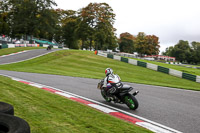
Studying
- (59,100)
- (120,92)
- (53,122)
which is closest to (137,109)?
(120,92)

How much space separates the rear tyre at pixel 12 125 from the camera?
11.0 ft

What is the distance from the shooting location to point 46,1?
59.8 m

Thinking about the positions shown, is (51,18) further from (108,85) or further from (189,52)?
(189,52)

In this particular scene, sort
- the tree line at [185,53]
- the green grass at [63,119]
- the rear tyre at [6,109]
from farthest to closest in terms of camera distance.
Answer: the tree line at [185,53] < the green grass at [63,119] < the rear tyre at [6,109]

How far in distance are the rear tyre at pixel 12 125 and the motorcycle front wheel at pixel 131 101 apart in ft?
14.8

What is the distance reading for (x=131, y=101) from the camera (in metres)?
7.45

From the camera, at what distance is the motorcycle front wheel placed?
730cm

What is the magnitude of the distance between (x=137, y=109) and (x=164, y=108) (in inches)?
45.8

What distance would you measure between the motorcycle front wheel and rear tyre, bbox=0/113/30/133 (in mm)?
4518

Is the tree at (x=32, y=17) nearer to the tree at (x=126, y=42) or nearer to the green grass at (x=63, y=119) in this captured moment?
the tree at (x=126, y=42)

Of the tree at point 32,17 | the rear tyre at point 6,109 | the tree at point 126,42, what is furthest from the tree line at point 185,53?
the rear tyre at point 6,109

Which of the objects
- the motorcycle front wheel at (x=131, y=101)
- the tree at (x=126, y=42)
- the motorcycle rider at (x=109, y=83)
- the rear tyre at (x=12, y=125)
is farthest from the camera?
the tree at (x=126, y=42)

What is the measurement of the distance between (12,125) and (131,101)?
4773mm

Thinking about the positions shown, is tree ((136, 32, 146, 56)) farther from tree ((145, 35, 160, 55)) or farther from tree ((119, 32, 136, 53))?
tree ((119, 32, 136, 53))
